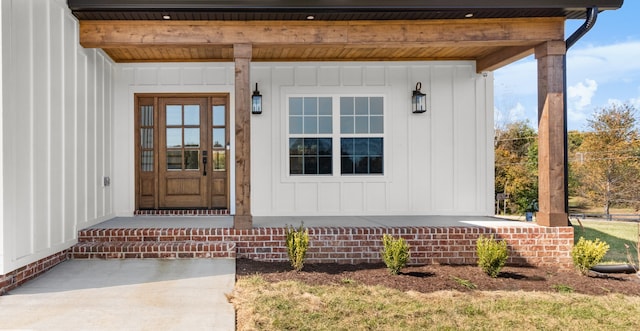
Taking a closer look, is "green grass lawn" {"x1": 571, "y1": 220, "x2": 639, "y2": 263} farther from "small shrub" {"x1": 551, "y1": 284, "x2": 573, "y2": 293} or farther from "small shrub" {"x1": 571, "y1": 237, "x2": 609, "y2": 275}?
"small shrub" {"x1": 551, "y1": 284, "x2": 573, "y2": 293}

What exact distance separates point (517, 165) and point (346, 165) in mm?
11584

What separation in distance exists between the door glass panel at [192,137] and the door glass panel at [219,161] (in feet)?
1.15

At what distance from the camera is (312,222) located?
6484 mm

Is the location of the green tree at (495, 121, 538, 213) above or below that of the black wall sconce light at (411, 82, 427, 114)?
below

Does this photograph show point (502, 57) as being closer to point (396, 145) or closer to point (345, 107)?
point (396, 145)

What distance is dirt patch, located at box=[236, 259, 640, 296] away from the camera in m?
4.71

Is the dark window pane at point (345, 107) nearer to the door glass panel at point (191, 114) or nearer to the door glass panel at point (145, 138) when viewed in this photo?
the door glass panel at point (191, 114)

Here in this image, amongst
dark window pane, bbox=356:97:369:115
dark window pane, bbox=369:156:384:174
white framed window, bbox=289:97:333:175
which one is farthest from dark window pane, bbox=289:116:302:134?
dark window pane, bbox=369:156:384:174

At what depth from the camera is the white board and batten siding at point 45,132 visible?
4.07 metres

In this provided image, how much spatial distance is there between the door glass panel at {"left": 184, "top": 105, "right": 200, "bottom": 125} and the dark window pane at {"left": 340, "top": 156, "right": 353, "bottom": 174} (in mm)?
2496

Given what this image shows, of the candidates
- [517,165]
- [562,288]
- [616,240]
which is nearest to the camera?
[562,288]

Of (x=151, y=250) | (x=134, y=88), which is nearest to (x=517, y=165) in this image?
(x=134, y=88)

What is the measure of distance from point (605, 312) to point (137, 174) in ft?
21.6

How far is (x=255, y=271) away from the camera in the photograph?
5070mm
